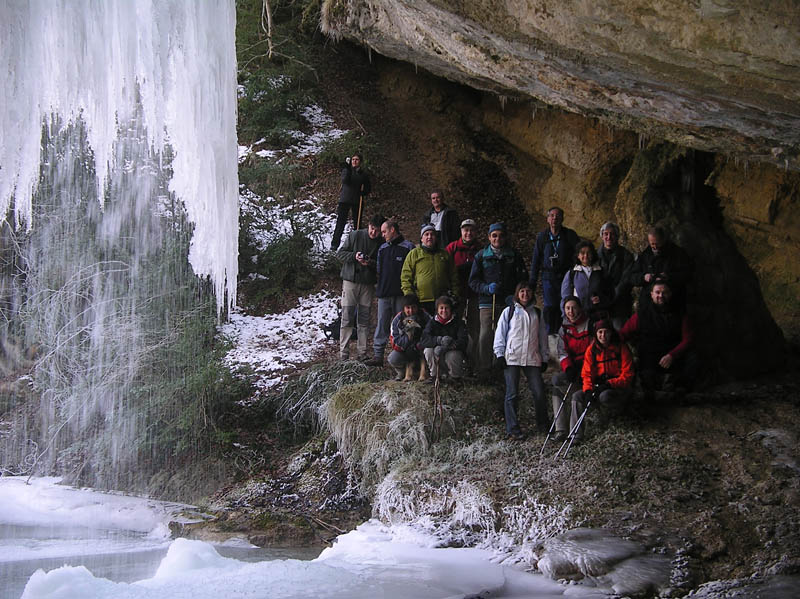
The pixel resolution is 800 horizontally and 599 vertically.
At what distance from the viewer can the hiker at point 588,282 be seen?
8242 mm

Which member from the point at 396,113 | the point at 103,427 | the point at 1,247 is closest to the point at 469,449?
the point at 103,427

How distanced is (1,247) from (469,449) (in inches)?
351

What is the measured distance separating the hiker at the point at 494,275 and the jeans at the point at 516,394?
35.3 inches

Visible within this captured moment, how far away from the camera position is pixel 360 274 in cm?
998

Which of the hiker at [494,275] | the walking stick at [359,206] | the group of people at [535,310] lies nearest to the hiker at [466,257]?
the group of people at [535,310]

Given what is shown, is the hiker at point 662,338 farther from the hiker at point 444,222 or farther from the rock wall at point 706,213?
the hiker at point 444,222

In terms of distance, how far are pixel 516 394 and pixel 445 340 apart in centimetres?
99

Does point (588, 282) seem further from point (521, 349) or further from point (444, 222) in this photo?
point (444, 222)

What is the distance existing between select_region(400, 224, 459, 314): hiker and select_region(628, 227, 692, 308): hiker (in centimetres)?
205

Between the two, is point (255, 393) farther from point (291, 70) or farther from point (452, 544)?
point (291, 70)

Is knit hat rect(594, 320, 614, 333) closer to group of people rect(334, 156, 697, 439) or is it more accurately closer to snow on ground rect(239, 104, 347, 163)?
group of people rect(334, 156, 697, 439)

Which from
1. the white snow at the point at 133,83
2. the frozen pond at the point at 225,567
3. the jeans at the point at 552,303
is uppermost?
the white snow at the point at 133,83

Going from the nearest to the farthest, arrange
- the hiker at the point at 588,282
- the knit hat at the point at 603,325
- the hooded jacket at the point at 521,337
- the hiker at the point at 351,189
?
the knit hat at the point at 603,325, the hooded jacket at the point at 521,337, the hiker at the point at 588,282, the hiker at the point at 351,189

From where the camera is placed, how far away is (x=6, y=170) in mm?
7172
